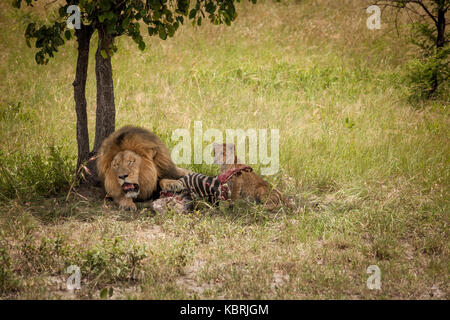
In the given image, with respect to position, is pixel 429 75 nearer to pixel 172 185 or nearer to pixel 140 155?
pixel 172 185

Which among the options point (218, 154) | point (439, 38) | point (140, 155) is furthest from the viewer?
point (439, 38)

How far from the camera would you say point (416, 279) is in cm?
448

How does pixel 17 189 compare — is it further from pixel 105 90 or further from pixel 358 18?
pixel 358 18

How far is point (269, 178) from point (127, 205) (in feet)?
6.64

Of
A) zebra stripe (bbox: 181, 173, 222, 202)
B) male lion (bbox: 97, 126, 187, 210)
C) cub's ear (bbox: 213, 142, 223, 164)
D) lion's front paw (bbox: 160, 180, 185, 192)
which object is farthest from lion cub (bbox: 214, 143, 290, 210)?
male lion (bbox: 97, 126, 187, 210)

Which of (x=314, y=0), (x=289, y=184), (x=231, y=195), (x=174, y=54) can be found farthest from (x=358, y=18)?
(x=231, y=195)

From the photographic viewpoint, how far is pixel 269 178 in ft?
22.5

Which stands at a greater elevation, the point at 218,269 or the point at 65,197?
the point at 65,197

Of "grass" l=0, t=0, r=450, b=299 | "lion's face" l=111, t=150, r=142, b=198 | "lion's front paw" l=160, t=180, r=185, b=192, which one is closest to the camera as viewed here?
"grass" l=0, t=0, r=450, b=299

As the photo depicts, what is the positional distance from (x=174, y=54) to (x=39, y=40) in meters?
6.45

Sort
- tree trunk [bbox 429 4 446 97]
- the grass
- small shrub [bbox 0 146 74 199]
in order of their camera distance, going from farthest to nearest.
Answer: tree trunk [bbox 429 4 446 97]
small shrub [bbox 0 146 74 199]
the grass

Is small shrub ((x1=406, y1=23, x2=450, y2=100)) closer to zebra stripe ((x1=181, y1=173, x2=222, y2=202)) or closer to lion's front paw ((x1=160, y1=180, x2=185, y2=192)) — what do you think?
zebra stripe ((x1=181, y1=173, x2=222, y2=202))

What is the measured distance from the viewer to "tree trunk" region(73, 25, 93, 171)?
632 centimetres

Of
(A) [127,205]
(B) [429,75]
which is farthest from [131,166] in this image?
(B) [429,75]
